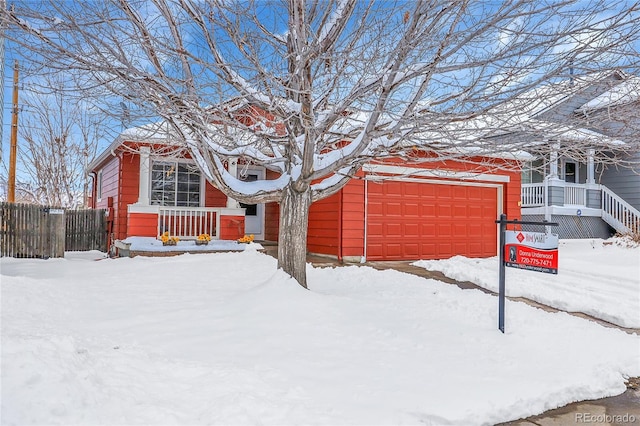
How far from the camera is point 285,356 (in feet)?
12.2

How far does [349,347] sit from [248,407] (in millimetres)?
1534

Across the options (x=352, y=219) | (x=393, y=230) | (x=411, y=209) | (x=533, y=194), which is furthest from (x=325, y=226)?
(x=533, y=194)

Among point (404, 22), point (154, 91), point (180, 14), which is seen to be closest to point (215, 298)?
point (154, 91)

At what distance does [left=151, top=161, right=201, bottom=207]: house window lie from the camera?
12.4 meters

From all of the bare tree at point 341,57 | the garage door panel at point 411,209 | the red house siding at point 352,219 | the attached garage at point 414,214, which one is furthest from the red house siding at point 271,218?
the bare tree at point 341,57

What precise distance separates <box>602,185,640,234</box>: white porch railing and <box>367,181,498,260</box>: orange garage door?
6847 millimetres

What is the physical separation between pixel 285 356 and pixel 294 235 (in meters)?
2.50

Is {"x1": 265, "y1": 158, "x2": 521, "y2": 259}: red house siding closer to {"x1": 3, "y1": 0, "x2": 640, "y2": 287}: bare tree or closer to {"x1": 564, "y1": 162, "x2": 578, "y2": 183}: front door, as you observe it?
{"x1": 3, "y1": 0, "x2": 640, "y2": 287}: bare tree

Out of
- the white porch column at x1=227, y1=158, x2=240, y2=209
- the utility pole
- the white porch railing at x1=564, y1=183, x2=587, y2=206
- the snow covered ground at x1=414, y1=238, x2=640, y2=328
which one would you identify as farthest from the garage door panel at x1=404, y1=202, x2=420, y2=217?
Answer: the utility pole

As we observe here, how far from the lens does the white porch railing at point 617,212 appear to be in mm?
15906

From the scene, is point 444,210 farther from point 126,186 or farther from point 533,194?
point 126,186

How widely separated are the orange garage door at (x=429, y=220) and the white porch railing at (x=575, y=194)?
5.28 m

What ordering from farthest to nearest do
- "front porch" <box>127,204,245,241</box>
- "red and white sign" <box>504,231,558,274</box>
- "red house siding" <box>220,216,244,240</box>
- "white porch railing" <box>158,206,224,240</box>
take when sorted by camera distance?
"red house siding" <box>220,216,244,240</box>
"white porch railing" <box>158,206,224,240</box>
"front porch" <box>127,204,245,241</box>
"red and white sign" <box>504,231,558,274</box>

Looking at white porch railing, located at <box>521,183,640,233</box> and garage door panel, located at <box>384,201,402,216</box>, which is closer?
garage door panel, located at <box>384,201,402,216</box>
